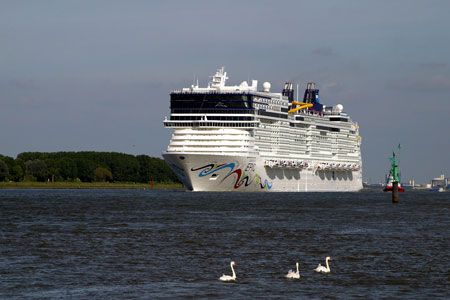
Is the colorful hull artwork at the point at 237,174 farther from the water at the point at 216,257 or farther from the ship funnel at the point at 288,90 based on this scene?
the water at the point at 216,257

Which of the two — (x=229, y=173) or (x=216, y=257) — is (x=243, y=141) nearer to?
(x=229, y=173)

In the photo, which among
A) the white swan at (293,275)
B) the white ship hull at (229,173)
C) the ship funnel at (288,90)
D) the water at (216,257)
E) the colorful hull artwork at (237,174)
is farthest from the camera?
the ship funnel at (288,90)

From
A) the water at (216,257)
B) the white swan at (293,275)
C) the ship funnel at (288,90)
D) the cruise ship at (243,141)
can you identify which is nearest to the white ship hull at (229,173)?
the cruise ship at (243,141)

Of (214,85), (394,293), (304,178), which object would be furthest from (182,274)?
(304,178)

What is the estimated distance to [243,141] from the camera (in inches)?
5276

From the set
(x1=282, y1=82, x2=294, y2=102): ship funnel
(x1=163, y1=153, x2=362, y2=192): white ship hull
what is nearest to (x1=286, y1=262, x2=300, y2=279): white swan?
(x1=163, y1=153, x2=362, y2=192): white ship hull

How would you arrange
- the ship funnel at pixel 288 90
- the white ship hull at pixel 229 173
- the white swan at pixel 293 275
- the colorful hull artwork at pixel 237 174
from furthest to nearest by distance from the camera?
1. the ship funnel at pixel 288 90
2. the colorful hull artwork at pixel 237 174
3. the white ship hull at pixel 229 173
4. the white swan at pixel 293 275

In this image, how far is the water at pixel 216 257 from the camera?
31797 mm

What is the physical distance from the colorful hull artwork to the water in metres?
58.0

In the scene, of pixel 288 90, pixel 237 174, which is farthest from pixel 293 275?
pixel 288 90

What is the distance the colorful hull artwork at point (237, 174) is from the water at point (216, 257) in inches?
2282

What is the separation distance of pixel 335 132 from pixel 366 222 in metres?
111

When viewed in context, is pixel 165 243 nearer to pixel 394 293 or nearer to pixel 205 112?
pixel 394 293

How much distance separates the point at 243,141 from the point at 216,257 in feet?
305
